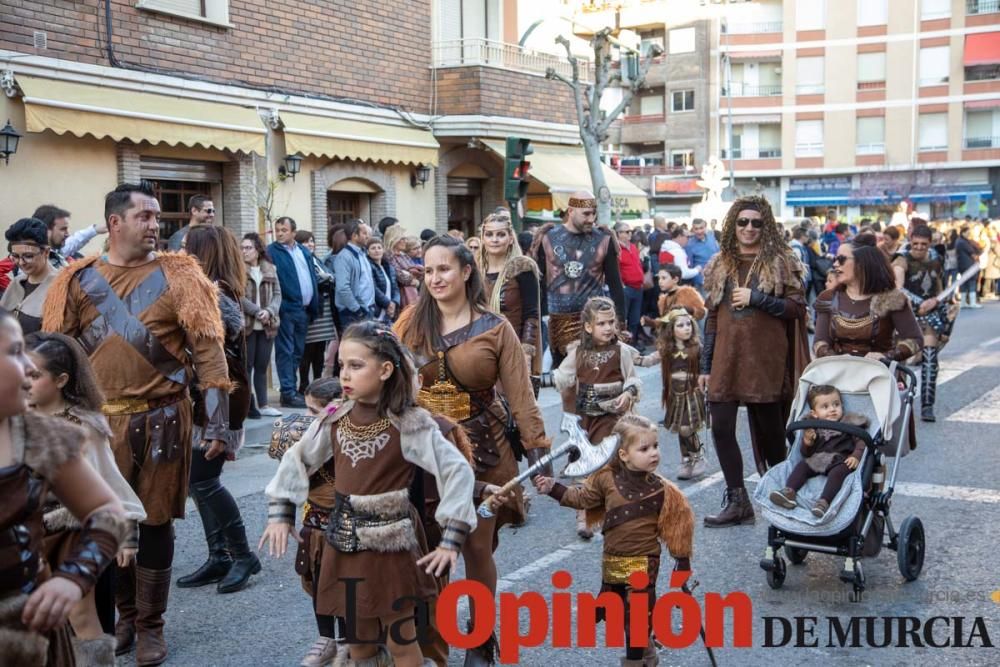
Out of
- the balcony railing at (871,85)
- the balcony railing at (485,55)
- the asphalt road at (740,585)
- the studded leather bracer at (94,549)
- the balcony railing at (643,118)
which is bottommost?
the asphalt road at (740,585)

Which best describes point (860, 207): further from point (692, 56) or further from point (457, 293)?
point (457, 293)

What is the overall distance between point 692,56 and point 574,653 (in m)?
59.4

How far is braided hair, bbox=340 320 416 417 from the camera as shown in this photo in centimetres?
394

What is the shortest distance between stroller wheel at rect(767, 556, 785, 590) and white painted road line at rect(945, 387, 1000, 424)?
559 centimetres

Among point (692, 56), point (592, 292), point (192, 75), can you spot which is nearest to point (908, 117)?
point (692, 56)

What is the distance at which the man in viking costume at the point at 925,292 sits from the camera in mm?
10578

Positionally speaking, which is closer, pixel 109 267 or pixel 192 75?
pixel 109 267

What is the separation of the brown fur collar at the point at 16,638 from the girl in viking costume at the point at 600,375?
4.51m

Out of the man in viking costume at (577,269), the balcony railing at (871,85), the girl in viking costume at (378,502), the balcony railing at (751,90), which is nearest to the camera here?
the girl in viking costume at (378,502)

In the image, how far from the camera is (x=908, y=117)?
189ft

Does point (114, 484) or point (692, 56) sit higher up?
point (692, 56)

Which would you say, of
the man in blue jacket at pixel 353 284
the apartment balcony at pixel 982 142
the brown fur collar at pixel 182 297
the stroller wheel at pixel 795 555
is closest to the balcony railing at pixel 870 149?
the apartment balcony at pixel 982 142

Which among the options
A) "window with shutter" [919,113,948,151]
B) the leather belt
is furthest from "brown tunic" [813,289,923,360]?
"window with shutter" [919,113,948,151]

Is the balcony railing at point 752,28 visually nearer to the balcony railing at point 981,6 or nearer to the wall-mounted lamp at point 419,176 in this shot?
the balcony railing at point 981,6
